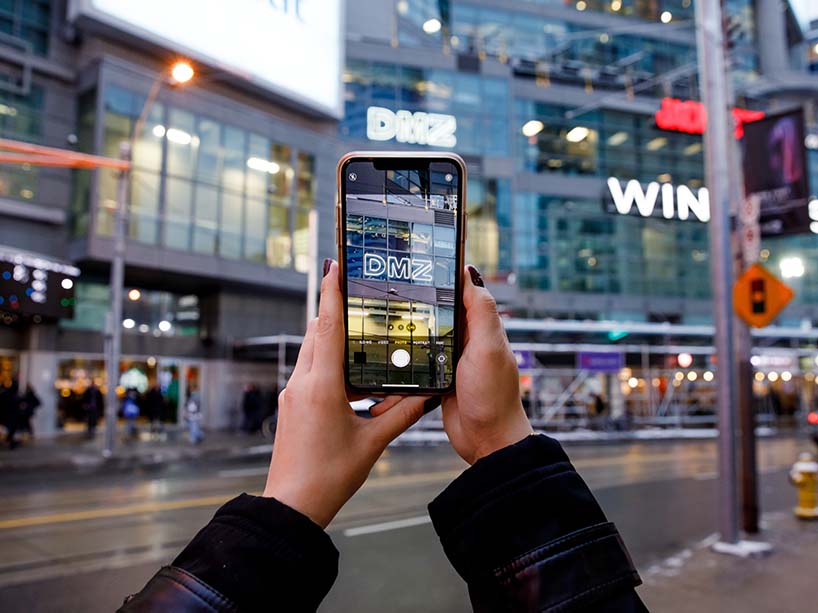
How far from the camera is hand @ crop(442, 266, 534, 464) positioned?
1.46 metres

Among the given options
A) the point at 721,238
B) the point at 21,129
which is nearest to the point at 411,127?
the point at 21,129

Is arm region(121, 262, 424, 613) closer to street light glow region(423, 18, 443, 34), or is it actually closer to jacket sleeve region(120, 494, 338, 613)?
jacket sleeve region(120, 494, 338, 613)

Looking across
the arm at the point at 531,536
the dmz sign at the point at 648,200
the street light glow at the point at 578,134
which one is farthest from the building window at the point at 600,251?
the arm at the point at 531,536

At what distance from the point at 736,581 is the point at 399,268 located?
6.43 m

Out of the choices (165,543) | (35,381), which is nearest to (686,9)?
(35,381)

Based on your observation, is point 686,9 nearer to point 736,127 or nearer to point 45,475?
point 736,127

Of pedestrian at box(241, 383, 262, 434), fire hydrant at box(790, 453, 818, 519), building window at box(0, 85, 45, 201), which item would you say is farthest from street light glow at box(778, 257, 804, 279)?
building window at box(0, 85, 45, 201)

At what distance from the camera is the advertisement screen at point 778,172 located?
841 cm

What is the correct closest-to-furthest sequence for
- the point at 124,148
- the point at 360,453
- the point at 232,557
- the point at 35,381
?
the point at 232,557 < the point at 360,453 < the point at 124,148 < the point at 35,381

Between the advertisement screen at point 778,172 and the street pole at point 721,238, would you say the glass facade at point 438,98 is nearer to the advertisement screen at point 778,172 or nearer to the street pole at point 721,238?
the advertisement screen at point 778,172

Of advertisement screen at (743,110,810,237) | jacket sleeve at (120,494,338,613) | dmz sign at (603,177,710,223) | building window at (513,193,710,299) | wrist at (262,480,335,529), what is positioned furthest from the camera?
building window at (513,193,710,299)

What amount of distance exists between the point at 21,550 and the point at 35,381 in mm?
16284

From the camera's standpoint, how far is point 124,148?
56.7 ft

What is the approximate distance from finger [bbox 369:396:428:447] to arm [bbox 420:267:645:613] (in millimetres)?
210
